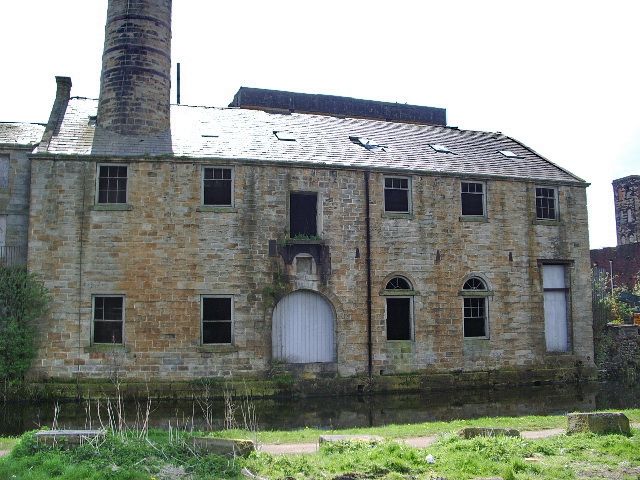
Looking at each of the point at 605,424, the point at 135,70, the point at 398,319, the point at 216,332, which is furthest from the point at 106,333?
the point at 605,424

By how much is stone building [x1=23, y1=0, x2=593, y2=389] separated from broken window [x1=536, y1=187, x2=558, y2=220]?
8 centimetres

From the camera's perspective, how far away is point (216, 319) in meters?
18.2

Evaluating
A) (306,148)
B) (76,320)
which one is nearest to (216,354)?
(76,320)

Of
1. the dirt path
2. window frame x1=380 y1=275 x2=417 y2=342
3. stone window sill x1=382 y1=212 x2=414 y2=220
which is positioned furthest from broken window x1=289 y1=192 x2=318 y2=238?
the dirt path

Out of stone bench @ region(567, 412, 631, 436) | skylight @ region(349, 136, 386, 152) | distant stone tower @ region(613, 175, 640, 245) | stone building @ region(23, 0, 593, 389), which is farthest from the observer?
distant stone tower @ region(613, 175, 640, 245)

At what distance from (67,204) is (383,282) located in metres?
9.51

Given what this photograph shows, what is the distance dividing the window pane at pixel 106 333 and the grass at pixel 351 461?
28.5 feet

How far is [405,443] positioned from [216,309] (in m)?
9.60

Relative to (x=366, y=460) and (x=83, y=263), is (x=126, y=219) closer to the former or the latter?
(x=83, y=263)

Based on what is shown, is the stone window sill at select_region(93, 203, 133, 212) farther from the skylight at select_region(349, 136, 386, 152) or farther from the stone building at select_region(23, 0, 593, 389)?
the skylight at select_region(349, 136, 386, 152)

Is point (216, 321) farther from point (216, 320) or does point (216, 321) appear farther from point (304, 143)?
point (304, 143)

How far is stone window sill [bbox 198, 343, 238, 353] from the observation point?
17828mm

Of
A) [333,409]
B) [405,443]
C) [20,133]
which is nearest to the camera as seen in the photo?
[405,443]

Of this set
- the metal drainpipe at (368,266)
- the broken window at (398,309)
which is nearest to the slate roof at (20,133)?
the metal drainpipe at (368,266)
